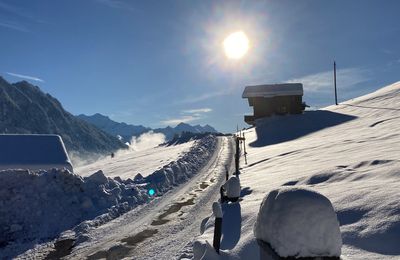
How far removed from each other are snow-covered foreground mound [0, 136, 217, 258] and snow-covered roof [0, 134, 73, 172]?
19.1 meters

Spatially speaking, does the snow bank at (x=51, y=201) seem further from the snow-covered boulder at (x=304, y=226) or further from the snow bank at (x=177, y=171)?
the snow-covered boulder at (x=304, y=226)

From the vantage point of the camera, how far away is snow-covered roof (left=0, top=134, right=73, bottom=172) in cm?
3981

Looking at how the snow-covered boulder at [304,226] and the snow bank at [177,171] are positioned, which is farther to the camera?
the snow bank at [177,171]

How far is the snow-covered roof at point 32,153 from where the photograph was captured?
39.8 meters

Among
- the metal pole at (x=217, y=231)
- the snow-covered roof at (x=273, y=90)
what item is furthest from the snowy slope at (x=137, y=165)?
the metal pole at (x=217, y=231)

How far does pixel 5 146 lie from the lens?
4144cm

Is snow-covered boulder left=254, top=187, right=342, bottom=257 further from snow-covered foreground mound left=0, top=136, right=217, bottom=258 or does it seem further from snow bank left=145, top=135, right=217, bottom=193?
snow bank left=145, top=135, right=217, bottom=193

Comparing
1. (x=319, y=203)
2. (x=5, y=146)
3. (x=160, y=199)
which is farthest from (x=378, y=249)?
(x=5, y=146)

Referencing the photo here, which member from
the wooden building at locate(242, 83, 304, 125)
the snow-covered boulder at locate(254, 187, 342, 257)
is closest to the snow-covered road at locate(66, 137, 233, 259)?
the snow-covered boulder at locate(254, 187, 342, 257)

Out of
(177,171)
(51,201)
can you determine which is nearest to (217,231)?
(51,201)

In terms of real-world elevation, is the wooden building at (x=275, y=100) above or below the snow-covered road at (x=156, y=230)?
above

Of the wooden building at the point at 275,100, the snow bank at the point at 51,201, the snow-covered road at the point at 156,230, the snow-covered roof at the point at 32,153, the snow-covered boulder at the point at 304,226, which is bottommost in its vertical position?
the snow-covered road at the point at 156,230

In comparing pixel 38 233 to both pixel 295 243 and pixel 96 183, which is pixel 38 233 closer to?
pixel 96 183

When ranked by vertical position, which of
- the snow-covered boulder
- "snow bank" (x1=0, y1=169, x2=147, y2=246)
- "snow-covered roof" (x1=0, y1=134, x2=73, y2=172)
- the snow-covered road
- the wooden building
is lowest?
the snow-covered road
